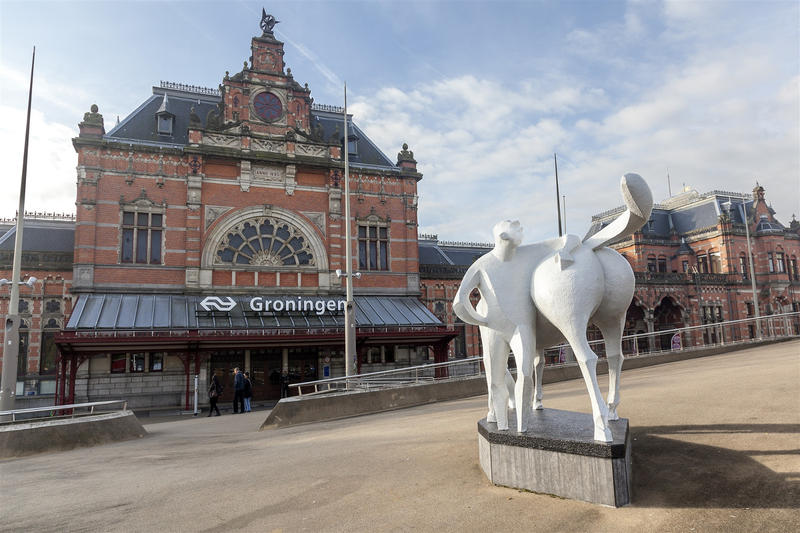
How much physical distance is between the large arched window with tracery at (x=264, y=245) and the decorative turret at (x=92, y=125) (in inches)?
292

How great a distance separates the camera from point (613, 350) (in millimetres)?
5848

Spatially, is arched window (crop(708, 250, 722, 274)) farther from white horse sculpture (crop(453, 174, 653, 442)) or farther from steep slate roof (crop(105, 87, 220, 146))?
white horse sculpture (crop(453, 174, 653, 442))

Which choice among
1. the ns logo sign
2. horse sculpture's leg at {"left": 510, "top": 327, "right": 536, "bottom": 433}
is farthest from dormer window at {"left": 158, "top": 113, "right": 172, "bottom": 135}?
horse sculpture's leg at {"left": 510, "top": 327, "right": 536, "bottom": 433}

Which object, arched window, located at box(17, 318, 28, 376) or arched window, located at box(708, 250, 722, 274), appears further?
arched window, located at box(708, 250, 722, 274)

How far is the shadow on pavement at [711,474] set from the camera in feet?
14.3

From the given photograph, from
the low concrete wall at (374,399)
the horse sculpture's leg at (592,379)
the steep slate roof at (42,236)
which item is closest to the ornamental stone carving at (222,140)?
the steep slate roof at (42,236)

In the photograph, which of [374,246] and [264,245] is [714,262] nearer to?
[374,246]

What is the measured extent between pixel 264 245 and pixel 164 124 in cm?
826

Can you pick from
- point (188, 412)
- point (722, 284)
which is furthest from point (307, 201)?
point (722, 284)

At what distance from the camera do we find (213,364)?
74.3ft

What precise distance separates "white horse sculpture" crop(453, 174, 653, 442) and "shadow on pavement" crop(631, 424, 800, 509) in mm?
689

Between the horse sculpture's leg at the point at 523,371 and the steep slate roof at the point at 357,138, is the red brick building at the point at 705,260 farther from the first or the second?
the horse sculpture's leg at the point at 523,371

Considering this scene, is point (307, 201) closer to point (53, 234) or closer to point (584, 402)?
point (53, 234)

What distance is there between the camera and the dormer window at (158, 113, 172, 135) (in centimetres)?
2508
